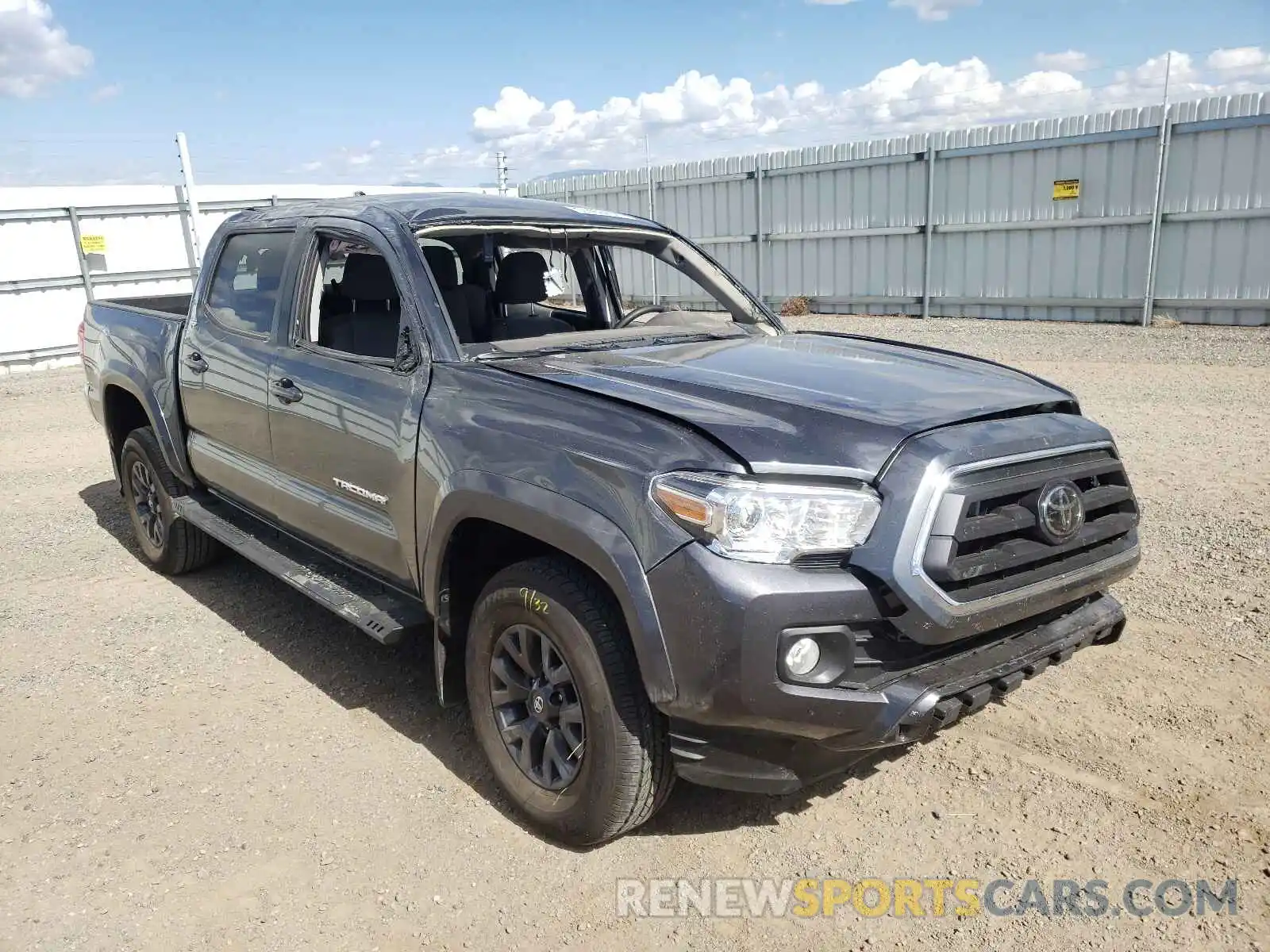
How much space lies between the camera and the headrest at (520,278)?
14.0 ft

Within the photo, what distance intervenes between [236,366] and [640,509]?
104 inches

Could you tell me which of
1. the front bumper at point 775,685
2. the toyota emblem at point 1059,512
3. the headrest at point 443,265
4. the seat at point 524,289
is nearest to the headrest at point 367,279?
the headrest at point 443,265

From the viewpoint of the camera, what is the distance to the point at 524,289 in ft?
14.1

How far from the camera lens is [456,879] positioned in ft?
9.34

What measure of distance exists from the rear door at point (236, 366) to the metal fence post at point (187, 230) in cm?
1323

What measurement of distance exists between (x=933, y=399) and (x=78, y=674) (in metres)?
3.84

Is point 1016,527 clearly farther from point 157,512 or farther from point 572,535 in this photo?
point 157,512

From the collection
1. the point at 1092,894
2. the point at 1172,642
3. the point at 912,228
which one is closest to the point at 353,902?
the point at 1092,894

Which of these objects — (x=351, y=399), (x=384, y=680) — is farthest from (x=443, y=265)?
(x=384, y=680)

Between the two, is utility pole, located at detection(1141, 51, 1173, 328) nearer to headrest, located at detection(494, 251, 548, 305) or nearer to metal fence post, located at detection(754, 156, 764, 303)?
metal fence post, located at detection(754, 156, 764, 303)

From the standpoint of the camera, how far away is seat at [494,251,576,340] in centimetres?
424

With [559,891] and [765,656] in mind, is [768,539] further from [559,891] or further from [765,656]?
[559,891]

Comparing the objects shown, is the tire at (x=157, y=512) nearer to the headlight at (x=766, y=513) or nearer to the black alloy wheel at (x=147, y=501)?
the black alloy wheel at (x=147, y=501)

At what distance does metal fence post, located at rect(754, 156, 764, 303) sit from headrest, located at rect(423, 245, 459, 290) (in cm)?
1364
